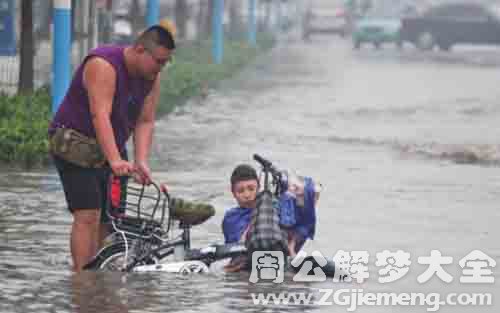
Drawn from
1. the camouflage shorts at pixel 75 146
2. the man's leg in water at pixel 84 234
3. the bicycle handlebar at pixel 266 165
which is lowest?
the man's leg in water at pixel 84 234

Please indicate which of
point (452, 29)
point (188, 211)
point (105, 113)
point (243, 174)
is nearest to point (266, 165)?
point (243, 174)

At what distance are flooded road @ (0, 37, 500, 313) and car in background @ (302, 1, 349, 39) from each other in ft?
110

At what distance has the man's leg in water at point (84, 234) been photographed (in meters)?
9.00

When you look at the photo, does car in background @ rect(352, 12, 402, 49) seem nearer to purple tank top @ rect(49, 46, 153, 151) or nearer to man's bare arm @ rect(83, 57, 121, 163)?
purple tank top @ rect(49, 46, 153, 151)

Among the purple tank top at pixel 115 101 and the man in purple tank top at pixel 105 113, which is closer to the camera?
the man in purple tank top at pixel 105 113

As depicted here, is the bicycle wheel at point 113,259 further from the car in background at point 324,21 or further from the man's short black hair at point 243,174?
the car in background at point 324,21

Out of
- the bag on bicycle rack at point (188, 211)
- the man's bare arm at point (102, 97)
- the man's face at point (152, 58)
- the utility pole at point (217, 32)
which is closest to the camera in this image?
the man's bare arm at point (102, 97)

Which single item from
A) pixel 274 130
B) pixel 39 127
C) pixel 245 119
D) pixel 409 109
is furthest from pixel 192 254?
pixel 409 109

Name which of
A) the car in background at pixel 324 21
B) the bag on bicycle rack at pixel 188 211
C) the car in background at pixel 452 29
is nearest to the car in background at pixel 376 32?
the car in background at pixel 452 29

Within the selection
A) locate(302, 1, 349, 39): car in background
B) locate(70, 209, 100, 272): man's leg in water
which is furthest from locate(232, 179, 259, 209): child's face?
locate(302, 1, 349, 39): car in background

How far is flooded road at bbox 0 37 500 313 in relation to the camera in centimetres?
898

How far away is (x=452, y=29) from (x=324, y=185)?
39.7 meters

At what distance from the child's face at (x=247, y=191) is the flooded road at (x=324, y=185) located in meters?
0.42

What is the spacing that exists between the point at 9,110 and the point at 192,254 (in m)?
7.55
